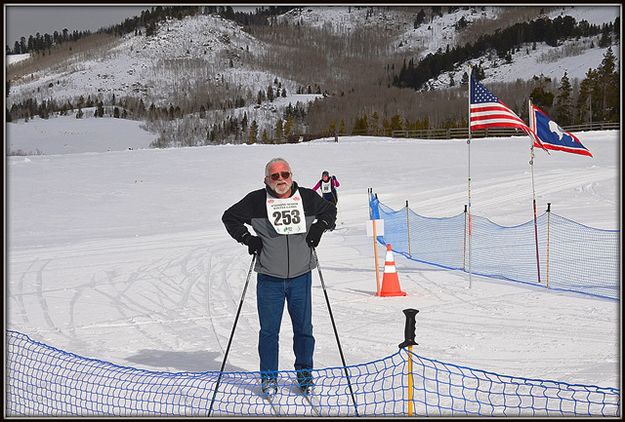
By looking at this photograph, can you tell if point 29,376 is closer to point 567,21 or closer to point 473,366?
point 473,366

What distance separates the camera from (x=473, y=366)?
245 inches

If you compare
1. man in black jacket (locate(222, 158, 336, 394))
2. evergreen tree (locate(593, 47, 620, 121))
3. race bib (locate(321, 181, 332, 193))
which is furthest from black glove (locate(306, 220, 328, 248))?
evergreen tree (locate(593, 47, 620, 121))

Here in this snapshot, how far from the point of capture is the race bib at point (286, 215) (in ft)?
17.7

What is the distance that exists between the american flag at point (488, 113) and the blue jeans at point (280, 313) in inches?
233

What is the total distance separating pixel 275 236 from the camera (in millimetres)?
5418

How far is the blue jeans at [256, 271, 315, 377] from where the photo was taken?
5469 mm

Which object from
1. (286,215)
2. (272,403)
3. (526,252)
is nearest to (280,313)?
(272,403)

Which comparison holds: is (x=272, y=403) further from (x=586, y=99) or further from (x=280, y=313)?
(x=586, y=99)

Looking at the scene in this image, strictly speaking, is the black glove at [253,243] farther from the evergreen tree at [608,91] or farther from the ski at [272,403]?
the evergreen tree at [608,91]

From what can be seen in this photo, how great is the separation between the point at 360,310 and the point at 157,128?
140597mm

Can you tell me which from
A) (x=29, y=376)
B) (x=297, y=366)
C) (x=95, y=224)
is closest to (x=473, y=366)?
(x=297, y=366)

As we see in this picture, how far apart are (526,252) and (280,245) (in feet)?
29.7

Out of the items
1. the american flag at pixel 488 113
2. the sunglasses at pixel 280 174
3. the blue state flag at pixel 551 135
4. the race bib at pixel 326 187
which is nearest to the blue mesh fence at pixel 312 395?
the sunglasses at pixel 280 174

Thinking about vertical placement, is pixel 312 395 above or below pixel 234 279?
above
